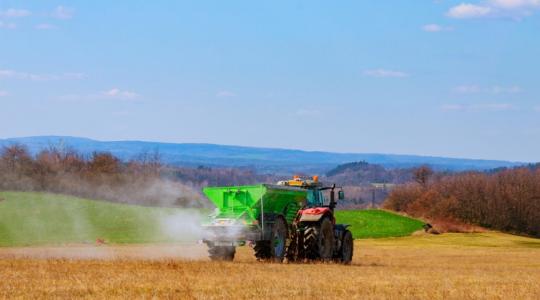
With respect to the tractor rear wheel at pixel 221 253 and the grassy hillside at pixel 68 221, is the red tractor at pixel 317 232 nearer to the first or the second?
the tractor rear wheel at pixel 221 253

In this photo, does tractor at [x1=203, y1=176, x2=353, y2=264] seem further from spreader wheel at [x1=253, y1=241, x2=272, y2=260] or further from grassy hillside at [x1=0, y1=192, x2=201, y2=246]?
grassy hillside at [x1=0, y1=192, x2=201, y2=246]

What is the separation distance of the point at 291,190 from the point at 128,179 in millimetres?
18343

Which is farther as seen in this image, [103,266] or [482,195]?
[482,195]

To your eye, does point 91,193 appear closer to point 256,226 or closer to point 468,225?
point 256,226

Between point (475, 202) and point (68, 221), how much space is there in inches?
2079

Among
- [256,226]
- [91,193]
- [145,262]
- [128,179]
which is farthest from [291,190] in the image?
[91,193]

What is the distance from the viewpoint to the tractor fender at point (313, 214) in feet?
97.9

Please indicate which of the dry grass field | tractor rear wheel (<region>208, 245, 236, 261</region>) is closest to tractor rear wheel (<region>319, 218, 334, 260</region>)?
tractor rear wheel (<region>208, 245, 236, 261</region>)

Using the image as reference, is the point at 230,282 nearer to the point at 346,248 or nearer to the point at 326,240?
the point at 326,240

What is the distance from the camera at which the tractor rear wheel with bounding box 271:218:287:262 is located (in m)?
28.8

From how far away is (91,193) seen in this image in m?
53.0

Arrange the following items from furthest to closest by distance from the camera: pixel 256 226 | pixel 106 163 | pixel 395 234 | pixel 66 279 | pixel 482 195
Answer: pixel 482 195 < pixel 395 234 < pixel 106 163 < pixel 256 226 < pixel 66 279

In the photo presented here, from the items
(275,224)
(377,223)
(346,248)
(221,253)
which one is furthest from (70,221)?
(377,223)

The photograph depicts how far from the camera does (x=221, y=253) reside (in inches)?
1145
